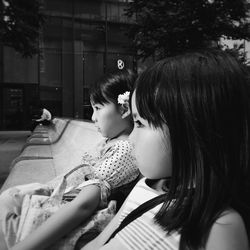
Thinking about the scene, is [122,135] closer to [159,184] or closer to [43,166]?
[159,184]

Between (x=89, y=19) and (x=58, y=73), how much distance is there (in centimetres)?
407

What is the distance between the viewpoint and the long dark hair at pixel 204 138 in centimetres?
87

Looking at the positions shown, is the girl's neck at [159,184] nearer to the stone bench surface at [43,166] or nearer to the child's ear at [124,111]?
the child's ear at [124,111]

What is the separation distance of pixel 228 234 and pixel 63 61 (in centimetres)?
2299

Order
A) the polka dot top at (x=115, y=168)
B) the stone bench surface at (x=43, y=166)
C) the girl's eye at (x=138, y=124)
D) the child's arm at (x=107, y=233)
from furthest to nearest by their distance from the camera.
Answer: the stone bench surface at (x=43, y=166)
the polka dot top at (x=115, y=168)
the child's arm at (x=107, y=233)
the girl's eye at (x=138, y=124)

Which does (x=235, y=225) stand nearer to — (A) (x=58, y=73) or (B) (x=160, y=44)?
(B) (x=160, y=44)

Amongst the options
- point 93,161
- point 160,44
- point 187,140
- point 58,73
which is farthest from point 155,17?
point 187,140

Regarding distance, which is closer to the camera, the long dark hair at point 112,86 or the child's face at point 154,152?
the child's face at point 154,152

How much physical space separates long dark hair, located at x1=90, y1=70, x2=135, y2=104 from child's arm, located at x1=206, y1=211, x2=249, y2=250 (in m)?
1.15

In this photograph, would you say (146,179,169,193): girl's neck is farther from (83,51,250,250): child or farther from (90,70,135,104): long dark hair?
(90,70,135,104): long dark hair

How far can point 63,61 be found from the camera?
23.1 metres

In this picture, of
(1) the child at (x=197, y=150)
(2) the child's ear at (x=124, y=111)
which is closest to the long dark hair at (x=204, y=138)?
(1) the child at (x=197, y=150)

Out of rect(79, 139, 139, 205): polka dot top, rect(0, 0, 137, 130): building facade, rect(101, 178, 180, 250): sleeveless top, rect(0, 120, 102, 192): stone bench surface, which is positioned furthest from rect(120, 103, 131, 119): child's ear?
rect(0, 0, 137, 130): building facade

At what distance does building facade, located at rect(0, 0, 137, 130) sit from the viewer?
22.0 meters
